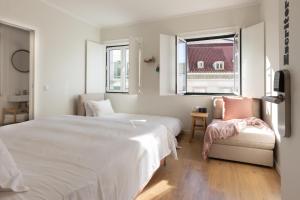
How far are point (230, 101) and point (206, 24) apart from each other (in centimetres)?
169

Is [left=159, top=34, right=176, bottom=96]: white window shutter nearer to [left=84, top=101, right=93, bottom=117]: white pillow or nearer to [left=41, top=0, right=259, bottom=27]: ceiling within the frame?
[left=41, top=0, right=259, bottom=27]: ceiling

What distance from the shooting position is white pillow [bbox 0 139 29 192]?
2.76ft

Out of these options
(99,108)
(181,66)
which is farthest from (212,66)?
(99,108)

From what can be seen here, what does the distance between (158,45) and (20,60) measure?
3175 millimetres

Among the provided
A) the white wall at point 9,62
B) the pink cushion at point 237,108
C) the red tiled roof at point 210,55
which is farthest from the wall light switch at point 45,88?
the red tiled roof at point 210,55

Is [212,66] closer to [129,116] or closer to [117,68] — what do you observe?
[117,68]

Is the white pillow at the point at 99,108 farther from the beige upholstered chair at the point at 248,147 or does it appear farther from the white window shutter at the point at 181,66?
the beige upholstered chair at the point at 248,147

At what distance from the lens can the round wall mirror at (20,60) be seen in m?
4.31

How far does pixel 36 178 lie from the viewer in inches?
38.4

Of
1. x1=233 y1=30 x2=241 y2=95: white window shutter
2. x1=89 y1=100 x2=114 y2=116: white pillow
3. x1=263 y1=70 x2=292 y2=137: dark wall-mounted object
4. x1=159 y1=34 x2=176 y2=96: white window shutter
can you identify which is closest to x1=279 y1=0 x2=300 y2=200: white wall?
x1=263 y1=70 x2=292 y2=137: dark wall-mounted object

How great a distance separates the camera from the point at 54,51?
12.3 feet

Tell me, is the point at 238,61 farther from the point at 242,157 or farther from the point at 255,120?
the point at 242,157

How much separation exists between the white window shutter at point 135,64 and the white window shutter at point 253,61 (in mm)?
2222

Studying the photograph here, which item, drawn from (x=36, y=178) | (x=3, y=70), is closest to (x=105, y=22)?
(x=3, y=70)
